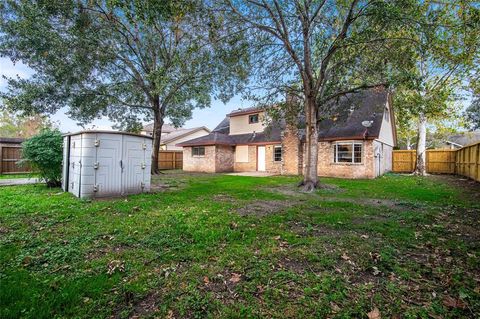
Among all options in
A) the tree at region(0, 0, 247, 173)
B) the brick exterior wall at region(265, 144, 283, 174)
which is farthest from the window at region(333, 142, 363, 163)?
the tree at region(0, 0, 247, 173)

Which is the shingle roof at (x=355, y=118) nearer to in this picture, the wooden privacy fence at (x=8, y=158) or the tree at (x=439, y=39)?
the tree at (x=439, y=39)

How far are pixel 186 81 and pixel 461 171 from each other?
1998cm

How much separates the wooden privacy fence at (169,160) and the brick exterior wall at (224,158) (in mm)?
6941

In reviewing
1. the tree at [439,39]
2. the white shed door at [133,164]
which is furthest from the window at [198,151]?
the tree at [439,39]

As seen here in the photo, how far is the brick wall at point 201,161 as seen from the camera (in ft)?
66.7

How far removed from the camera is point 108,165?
7.54m

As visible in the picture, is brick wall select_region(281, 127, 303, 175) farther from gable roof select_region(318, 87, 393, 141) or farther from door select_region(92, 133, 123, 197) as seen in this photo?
door select_region(92, 133, 123, 197)

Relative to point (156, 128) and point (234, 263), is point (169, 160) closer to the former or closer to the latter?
point (156, 128)

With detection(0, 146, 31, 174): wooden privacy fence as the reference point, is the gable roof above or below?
above

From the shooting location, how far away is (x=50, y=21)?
11930 millimetres

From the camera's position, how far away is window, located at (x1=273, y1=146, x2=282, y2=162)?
19.1m

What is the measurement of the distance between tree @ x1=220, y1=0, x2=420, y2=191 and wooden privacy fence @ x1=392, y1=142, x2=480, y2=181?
29.3 feet

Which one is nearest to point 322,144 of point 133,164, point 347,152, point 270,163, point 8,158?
point 347,152

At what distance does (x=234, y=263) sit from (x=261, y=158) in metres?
17.3
